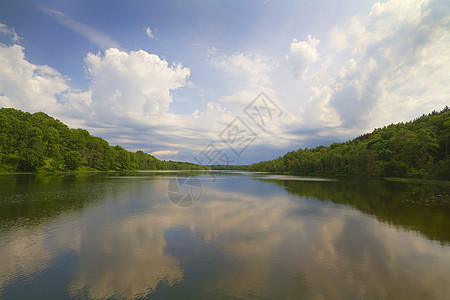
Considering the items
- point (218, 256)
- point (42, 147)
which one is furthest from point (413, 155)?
point (42, 147)

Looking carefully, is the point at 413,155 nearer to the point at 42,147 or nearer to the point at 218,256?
the point at 218,256

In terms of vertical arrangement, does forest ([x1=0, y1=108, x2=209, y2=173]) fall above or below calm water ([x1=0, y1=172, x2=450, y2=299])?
above

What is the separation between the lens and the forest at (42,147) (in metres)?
62.9

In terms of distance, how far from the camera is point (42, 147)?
71.8 meters

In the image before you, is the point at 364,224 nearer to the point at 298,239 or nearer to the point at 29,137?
the point at 298,239

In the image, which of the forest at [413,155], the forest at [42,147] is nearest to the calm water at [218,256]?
the forest at [413,155]

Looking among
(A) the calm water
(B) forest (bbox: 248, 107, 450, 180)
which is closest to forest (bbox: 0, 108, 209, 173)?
(A) the calm water

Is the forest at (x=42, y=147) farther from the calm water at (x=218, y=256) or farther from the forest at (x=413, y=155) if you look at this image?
the forest at (x=413, y=155)

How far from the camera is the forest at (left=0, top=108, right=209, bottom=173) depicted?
62.9 m

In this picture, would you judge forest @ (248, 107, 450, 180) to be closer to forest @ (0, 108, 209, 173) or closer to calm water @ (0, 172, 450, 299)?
calm water @ (0, 172, 450, 299)

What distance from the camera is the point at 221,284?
26.5ft

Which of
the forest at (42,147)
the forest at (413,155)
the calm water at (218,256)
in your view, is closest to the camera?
the calm water at (218,256)

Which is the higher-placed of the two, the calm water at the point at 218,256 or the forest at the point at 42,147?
the forest at the point at 42,147

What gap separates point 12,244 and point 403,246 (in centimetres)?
2153
